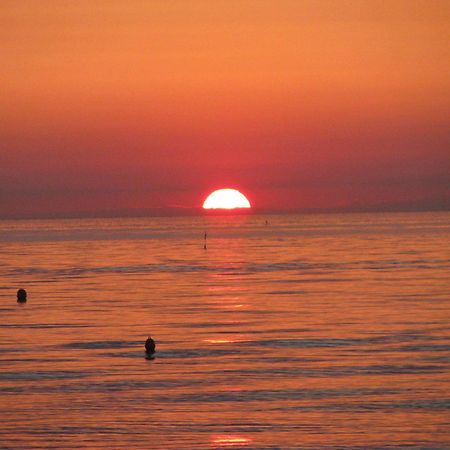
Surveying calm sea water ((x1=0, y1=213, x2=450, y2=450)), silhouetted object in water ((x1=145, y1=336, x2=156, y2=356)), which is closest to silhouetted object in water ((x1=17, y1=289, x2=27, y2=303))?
calm sea water ((x1=0, y1=213, x2=450, y2=450))

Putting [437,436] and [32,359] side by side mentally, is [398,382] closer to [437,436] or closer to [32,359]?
[437,436]

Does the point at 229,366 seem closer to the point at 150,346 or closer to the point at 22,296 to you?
the point at 150,346

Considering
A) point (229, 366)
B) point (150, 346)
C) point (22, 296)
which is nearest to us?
point (229, 366)

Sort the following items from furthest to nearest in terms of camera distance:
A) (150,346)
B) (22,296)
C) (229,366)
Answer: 1. (22,296)
2. (150,346)
3. (229,366)

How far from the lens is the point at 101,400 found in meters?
28.9

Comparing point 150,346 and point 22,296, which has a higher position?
point 22,296

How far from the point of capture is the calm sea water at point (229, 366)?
25250 mm

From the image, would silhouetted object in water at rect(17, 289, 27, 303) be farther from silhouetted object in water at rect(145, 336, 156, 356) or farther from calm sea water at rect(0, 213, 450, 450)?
silhouetted object in water at rect(145, 336, 156, 356)

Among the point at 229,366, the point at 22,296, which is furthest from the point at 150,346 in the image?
the point at 22,296

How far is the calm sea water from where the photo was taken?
82.8ft

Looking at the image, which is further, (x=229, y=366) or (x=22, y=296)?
(x=22, y=296)

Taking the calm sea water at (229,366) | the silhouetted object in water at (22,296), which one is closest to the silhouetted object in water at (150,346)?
the calm sea water at (229,366)

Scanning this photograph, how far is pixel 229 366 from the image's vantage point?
34375mm

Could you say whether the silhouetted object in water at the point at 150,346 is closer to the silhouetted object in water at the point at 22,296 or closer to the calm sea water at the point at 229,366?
the calm sea water at the point at 229,366
